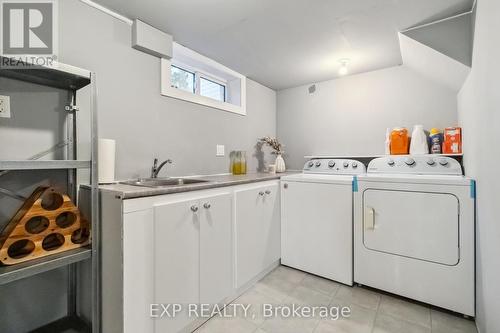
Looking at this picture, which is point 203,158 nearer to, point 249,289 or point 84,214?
point 84,214

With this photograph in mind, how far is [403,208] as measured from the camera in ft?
5.50

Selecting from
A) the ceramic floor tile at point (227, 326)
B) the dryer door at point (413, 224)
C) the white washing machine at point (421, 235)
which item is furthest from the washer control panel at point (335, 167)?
the ceramic floor tile at point (227, 326)

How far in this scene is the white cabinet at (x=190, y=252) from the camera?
1209 mm

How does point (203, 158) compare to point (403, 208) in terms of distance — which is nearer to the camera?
point (403, 208)

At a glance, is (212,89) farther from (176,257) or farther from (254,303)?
(254,303)

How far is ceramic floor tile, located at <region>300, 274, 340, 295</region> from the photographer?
6.04ft

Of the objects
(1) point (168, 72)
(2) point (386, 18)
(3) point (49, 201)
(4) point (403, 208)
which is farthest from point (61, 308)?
(2) point (386, 18)

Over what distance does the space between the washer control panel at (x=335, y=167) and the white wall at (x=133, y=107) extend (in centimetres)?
110

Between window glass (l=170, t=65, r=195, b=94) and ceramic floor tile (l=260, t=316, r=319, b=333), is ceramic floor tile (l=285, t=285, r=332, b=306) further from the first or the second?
window glass (l=170, t=65, r=195, b=94)

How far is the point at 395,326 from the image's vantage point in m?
1.43

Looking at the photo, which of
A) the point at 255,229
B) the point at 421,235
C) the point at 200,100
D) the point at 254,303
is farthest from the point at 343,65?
the point at 254,303

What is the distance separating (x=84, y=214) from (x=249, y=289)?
1314 millimetres

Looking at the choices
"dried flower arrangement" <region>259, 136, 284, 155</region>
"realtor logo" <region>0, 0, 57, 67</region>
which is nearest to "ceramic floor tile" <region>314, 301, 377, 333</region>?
"dried flower arrangement" <region>259, 136, 284, 155</region>

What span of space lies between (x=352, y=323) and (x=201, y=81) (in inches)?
95.3
